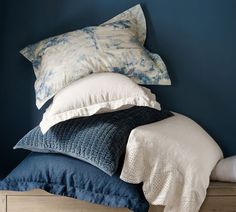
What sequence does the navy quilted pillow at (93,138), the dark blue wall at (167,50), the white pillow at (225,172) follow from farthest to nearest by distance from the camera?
the dark blue wall at (167,50) < the white pillow at (225,172) < the navy quilted pillow at (93,138)

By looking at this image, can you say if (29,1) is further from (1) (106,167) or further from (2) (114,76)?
(1) (106,167)

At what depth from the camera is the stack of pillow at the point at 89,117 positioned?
61.8 inches

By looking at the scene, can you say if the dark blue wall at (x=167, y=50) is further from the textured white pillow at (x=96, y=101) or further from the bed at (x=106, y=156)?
the textured white pillow at (x=96, y=101)

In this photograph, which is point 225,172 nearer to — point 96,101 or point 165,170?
point 165,170

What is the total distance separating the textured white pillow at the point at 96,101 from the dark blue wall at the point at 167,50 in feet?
1.46

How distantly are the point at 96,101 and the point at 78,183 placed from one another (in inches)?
12.3

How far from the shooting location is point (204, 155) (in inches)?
68.2

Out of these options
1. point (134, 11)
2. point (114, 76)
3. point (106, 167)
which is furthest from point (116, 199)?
point (134, 11)

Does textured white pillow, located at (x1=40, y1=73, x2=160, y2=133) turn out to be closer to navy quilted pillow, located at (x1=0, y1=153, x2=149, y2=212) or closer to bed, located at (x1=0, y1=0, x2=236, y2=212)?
bed, located at (x1=0, y1=0, x2=236, y2=212)

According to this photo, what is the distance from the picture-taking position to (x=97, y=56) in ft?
6.10

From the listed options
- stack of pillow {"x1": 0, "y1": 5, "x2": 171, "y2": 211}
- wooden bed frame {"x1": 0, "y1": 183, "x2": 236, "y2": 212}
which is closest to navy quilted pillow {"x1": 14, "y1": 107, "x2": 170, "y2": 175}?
stack of pillow {"x1": 0, "y1": 5, "x2": 171, "y2": 211}

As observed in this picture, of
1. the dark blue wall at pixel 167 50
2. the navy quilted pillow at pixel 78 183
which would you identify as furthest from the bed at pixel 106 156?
the dark blue wall at pixel 167 50

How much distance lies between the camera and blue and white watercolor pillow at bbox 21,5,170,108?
1.81 metres

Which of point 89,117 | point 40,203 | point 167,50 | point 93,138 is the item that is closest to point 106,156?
point 93,138
